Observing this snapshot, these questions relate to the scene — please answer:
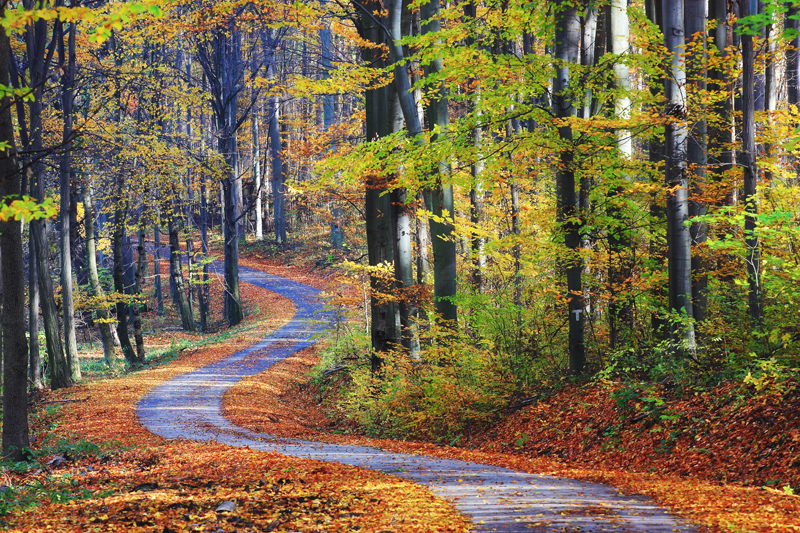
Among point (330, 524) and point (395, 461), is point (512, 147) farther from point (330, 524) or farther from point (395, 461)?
point (330, 524)

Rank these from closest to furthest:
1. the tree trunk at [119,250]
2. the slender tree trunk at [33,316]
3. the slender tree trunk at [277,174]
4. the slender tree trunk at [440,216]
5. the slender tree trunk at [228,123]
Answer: the slender tree trunk at [440,216], the slender tree trunk at [33,316], the tree trunk at [119,250], the slender tree trunk at [228,123], the slender tree trunk at [277,174]

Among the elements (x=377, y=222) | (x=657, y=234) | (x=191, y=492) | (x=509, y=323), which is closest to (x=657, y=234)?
(x=657, y=234)

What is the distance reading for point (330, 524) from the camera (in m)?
4.61

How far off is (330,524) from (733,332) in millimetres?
6426

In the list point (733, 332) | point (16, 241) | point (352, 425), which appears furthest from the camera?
point (352, 425)

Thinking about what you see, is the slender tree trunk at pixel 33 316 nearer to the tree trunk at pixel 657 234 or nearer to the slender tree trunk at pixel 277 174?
the tree trunk at pixel 657 234

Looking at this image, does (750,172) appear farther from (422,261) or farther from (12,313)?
(12,313)

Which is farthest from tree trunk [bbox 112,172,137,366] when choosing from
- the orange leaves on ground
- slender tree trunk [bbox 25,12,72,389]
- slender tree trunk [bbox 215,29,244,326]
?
the orange leaves on ground

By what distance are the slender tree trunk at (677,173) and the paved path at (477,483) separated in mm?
3088

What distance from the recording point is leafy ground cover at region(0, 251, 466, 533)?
4.68 meters

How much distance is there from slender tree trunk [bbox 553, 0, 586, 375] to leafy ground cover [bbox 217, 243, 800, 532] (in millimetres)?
1521

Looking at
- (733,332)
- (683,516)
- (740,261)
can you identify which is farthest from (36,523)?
(740,261)

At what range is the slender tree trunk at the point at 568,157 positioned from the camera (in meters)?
8.81

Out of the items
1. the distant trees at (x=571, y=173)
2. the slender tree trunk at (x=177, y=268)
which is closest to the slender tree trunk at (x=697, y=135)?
the distant trees at (x=571, y=173)
